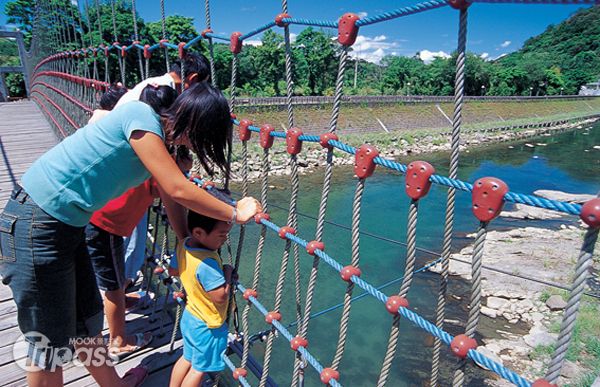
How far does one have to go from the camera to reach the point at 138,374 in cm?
161

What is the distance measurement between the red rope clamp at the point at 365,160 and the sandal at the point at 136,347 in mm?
1420

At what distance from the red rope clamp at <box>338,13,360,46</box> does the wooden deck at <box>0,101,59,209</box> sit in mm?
3432

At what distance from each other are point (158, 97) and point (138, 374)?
1167mm

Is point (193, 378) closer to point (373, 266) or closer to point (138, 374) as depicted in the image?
point (138, 374)

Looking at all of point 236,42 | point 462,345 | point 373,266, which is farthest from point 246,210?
point 373,266

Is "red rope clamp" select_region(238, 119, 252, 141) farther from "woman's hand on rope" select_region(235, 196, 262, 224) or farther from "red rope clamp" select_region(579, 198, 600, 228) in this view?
"red rope clamp" select_region(579, 198, 600, 228)

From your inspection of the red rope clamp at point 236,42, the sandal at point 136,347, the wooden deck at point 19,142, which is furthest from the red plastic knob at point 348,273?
the wooden deck at point 19,142

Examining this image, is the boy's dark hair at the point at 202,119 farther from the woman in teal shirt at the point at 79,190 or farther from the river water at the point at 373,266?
the river water at the point at 373,266

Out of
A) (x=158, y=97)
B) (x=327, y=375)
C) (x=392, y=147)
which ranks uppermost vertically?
(x=158, y=97)

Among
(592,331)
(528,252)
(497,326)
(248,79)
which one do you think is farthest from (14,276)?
(248,79)

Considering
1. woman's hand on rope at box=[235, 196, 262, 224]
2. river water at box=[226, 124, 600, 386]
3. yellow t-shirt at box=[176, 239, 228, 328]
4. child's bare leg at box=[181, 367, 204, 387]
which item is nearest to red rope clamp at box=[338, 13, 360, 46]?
woman's hand on rope at box=[235, 196, 262, 224]

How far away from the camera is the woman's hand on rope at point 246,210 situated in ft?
3.70

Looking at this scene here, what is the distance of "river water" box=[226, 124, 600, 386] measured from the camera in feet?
15.3

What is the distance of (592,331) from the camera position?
4723 millimetres
